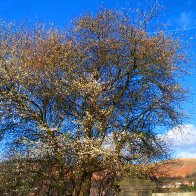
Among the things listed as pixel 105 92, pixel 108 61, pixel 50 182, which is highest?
pixel 108 61

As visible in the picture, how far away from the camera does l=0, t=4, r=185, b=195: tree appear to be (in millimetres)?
20250

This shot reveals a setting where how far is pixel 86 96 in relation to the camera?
2106cm

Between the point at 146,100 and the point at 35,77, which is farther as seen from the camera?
the point at 146,100

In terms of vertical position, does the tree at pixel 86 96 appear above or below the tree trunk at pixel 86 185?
above

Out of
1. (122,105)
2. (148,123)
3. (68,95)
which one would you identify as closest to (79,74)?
(68,95)

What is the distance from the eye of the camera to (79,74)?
71.5 feet

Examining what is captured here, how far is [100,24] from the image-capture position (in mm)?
22641

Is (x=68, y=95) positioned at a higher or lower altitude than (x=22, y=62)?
lower

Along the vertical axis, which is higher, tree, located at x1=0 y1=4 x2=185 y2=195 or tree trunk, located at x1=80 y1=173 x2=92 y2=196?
tree, located at x1=0 y1=4 x2=185 y2=195

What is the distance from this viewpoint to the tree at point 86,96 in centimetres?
2025

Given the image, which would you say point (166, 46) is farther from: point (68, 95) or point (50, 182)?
point (50, 182)

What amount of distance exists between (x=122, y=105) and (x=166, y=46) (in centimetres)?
395

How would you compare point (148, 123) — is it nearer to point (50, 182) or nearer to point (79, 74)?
point (79, 74)

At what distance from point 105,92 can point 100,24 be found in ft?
12.8
